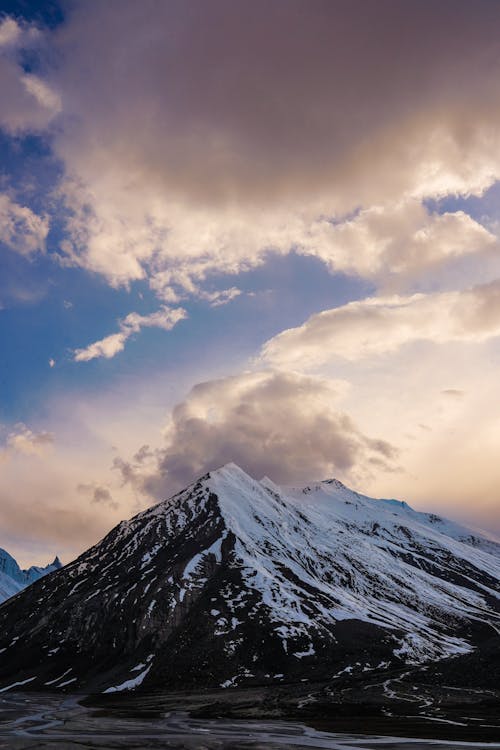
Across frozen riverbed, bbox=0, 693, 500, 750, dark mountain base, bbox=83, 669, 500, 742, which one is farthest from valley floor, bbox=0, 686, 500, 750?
dark mountain base, bbox=83, 669, 500, 742

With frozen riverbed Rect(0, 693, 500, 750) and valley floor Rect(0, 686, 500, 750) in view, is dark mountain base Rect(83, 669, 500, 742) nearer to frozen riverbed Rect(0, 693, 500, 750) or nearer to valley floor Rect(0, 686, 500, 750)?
valley floor Rect(0, 686, 500, 750)

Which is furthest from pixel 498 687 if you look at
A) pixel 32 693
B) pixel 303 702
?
pixel 32 693

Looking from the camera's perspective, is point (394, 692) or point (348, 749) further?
point (394, 692)

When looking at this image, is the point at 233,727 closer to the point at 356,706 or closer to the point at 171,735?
the point at 171,735

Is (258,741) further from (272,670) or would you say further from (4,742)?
(272,670)

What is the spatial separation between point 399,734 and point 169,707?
259 ft

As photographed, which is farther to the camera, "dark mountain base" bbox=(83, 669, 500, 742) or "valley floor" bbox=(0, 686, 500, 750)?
"dark mountain base" bbox=(83, 669, 500, 742)

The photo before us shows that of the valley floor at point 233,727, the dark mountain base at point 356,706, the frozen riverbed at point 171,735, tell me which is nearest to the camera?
the frozen riverbed at point 171,735

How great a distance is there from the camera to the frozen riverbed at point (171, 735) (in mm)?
64875

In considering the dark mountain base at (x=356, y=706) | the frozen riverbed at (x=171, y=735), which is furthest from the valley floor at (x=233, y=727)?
the dark mountain base at (x=356, y=706)

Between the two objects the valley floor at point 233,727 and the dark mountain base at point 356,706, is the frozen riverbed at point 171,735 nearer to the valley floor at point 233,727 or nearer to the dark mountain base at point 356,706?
the valley floor at point 233,727

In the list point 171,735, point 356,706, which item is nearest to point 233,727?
point 171,735

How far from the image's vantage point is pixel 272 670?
192500 millimetres

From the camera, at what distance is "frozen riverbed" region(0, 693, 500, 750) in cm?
6488
